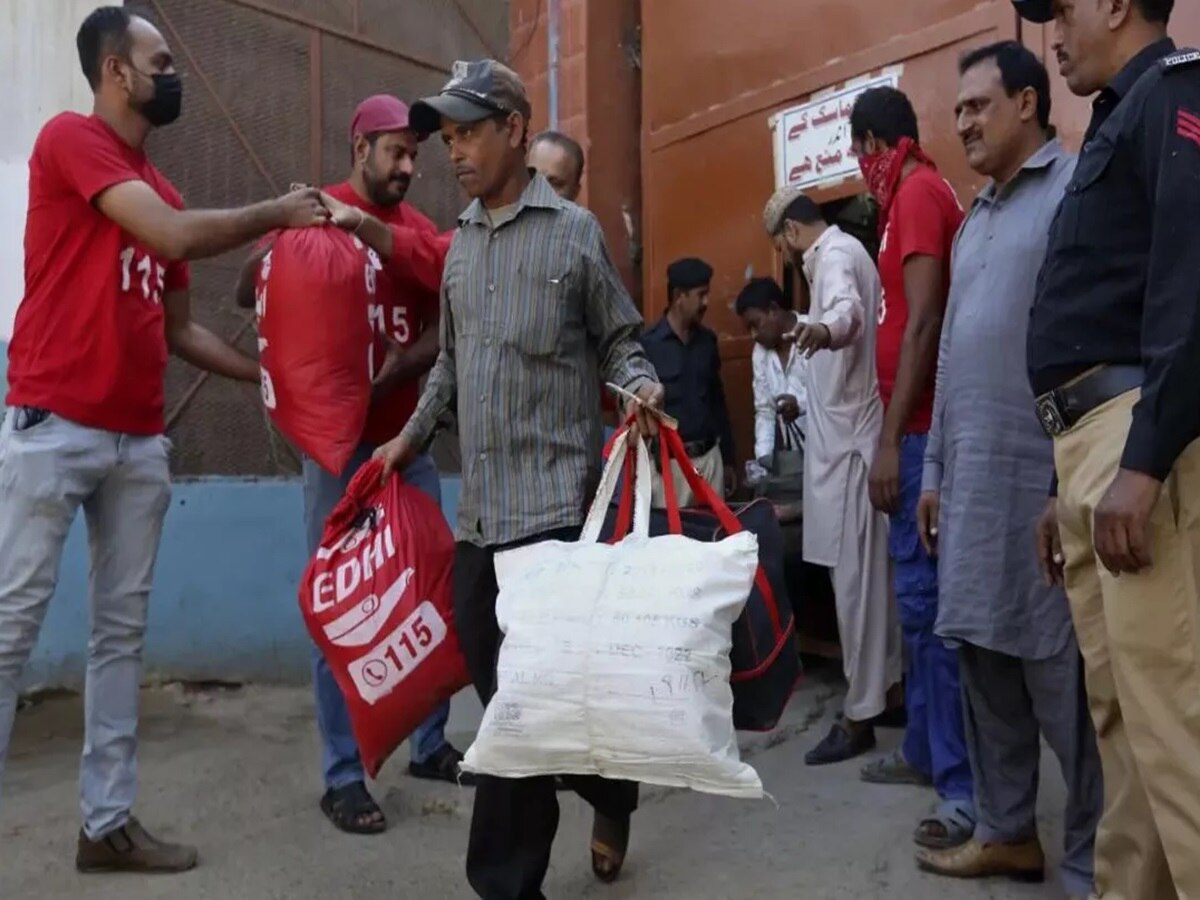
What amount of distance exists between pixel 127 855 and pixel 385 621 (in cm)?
94

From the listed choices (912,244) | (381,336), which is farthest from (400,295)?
(912,244)

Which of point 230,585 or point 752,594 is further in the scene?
point 230,585

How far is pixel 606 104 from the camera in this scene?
21.0 ft

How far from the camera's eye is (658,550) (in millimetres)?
2250

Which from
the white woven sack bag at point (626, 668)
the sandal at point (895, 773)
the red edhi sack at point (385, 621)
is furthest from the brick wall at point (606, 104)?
the white woven sack bag at point (626, 668)

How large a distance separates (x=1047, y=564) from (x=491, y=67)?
1.60m

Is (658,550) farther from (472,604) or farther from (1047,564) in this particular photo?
(1047,564)

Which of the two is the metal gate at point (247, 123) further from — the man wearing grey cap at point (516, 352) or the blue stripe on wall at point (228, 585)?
the man wearing grey cap at point (516, 352)

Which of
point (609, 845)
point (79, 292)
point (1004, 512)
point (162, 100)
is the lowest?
point (609, 845)

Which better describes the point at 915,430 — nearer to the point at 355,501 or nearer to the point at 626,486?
the point at 626,486

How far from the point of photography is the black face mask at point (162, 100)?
9.98ft

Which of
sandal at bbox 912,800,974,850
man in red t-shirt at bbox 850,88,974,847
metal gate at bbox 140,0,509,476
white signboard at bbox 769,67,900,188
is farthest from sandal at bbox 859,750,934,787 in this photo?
metal gate at bbox 140,0,509,476

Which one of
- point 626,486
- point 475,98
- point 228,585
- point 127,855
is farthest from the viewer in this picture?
point 228,585

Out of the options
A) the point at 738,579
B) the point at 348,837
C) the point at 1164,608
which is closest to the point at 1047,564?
the point at 1164,608
